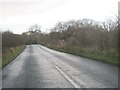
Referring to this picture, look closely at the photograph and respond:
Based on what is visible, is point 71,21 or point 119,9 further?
point 71,21

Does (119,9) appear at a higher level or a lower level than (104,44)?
higher

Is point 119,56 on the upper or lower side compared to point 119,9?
lower

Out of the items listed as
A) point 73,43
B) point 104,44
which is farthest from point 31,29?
point 104,44

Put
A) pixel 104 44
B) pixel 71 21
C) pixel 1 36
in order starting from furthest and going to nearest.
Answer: pixel 71 21 → pixel 1 36 → pixel 104 44

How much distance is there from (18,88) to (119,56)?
11.0 metres

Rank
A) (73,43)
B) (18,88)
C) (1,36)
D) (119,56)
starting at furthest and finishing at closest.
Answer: (73,43) < (1,36) < (119,56) < (18,88)

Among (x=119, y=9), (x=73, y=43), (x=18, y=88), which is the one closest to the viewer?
(x=18, y=88)

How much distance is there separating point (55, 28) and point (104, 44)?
8818cm

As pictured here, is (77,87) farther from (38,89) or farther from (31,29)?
(31,29)

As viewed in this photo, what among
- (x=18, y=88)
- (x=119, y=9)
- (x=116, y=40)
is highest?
(x=119, y=9)

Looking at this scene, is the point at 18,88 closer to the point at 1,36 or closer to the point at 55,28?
the point at 1,36

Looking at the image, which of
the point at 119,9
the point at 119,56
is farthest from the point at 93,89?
the point at 119,9

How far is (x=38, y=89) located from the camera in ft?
27.5

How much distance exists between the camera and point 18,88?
8695mm
